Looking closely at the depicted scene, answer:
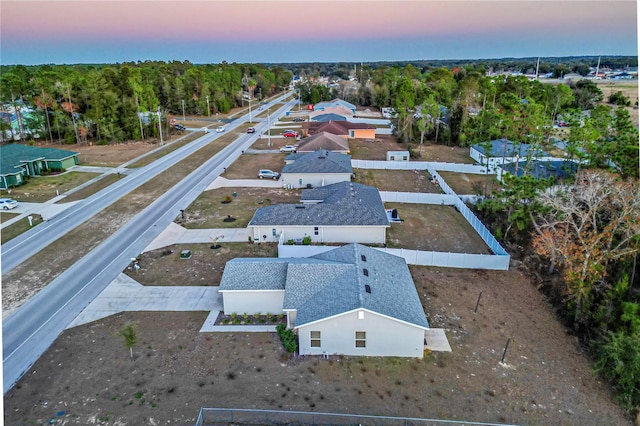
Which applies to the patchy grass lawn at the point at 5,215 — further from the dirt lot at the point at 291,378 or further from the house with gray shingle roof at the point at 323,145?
the house with gray shingle roof at the point at 323,145

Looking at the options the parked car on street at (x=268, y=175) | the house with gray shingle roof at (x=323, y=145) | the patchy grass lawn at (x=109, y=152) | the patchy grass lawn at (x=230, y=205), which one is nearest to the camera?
the patchy grass lawn at (x=230, y=205)

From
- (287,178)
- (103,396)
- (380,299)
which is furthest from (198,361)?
(287,178)

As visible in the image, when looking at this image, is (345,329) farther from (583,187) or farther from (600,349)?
(583,187)

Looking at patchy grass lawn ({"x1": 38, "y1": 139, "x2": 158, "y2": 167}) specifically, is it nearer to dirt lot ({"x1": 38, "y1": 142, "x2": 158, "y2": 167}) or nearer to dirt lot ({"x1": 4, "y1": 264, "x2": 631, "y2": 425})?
dirt lot ({"x1": 38, "y1": 142, "x2": 158, "y2": 167})

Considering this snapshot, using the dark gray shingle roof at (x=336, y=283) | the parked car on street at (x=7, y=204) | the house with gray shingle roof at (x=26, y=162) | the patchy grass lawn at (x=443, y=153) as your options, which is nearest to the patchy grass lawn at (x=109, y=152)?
the house with gray shingle roof at (x=26, y=162)

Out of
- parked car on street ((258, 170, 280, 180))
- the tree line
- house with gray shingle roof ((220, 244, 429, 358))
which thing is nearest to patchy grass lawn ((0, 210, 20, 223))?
parked car on street ((258, 170, 280, 180))

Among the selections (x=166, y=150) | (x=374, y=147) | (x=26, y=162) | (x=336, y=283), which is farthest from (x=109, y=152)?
(x=336, y=283)
